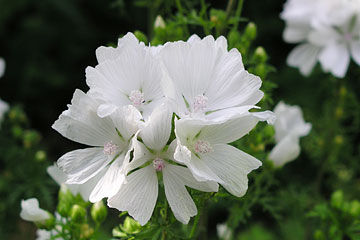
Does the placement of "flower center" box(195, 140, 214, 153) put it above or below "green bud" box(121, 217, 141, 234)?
above

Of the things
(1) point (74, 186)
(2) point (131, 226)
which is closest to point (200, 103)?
(2) point (131, 226)

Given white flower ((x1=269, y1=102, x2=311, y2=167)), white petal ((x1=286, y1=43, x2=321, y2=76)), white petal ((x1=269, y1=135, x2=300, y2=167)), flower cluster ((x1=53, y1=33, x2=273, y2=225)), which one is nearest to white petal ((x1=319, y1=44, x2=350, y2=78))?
white petal ((x1=286, y1=43, x2=321, y2=76))

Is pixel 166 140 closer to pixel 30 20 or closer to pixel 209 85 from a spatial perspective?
pixel 209 85

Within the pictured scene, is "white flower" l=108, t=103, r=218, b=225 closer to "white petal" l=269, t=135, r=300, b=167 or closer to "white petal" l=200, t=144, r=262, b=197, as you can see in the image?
"white petal" l=200, t=144, r=262, b=197

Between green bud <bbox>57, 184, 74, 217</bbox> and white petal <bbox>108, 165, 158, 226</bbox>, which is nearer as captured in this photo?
white petal <bbox>108, 165, 158, 226</bbox>

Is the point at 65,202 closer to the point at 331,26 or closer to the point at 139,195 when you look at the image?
the point at 139,195
